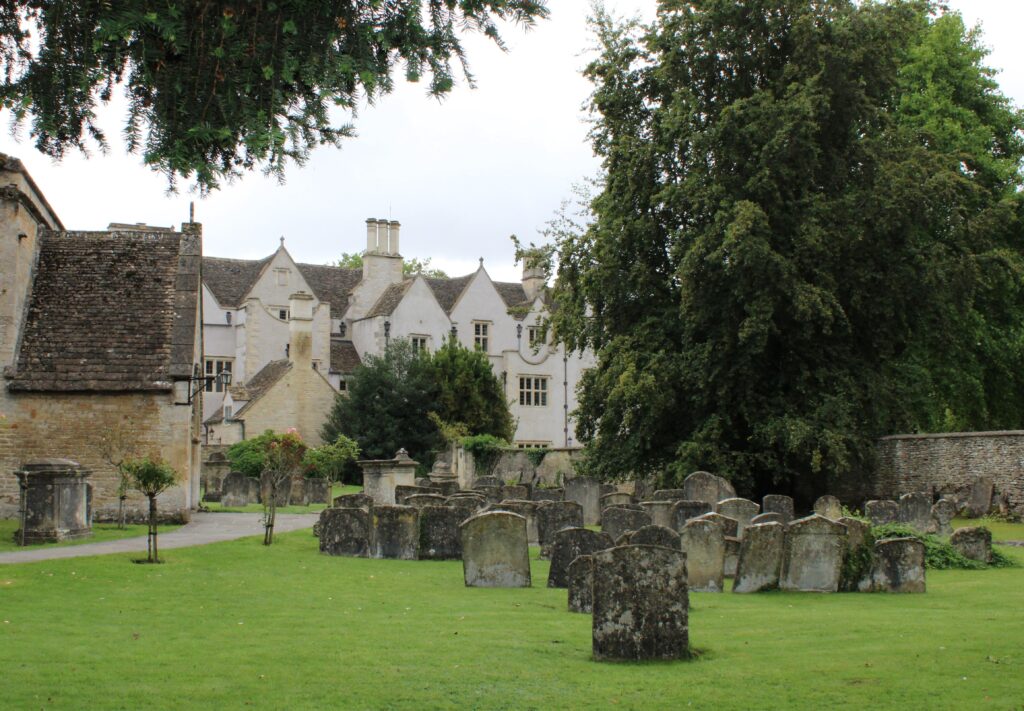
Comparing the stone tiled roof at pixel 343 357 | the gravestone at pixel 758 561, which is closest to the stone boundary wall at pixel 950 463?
the gravestone at pixel 758 561

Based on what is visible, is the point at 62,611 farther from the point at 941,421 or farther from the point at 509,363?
the point at 509,363

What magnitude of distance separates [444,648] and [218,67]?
6091mm

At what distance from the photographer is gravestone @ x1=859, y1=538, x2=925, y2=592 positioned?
51.0ft

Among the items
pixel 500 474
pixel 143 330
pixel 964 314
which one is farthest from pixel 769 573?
pixel 500 474

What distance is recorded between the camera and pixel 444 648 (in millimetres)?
10492

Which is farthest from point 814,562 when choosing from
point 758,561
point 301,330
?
point 301,330

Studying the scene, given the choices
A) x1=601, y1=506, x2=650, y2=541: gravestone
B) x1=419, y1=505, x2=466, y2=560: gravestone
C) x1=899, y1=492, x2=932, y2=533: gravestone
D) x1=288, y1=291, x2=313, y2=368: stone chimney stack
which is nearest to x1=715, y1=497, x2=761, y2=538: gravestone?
x1=601, y1=506, x2=650, y2=541: gravestone

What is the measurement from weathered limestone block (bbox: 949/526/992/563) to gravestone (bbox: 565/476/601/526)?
37.0 feet

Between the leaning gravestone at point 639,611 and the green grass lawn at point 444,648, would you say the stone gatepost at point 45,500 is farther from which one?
the leaning gravestone at point 639,611

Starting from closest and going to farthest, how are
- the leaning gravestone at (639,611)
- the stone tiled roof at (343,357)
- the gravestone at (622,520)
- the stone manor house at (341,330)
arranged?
1. the leaning gravestone at (639,611)
2. the gravestone at (622,520)
3. the stone manor house at (341,330)
4. the stone tiled roof at (343,357)

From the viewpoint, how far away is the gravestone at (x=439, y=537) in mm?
19875

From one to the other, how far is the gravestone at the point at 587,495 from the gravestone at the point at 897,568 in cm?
1360

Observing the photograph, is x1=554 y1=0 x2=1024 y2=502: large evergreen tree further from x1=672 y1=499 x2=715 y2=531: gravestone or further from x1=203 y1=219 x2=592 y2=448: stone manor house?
x1=203 y1=219 x2=592 y2=448: stone manor house

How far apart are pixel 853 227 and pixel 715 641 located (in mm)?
20922
